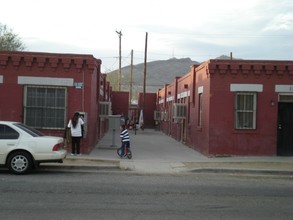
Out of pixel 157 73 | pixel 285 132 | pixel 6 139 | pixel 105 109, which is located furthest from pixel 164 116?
pixel 157 73

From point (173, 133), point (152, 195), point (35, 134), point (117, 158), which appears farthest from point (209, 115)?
point (173, 133)

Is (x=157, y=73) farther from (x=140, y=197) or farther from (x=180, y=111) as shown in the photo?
(x=140, y=197)

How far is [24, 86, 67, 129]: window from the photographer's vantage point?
A: 19.1 meters

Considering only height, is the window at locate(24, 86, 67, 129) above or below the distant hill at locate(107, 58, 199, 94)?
below

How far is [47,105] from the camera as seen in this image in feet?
62.5

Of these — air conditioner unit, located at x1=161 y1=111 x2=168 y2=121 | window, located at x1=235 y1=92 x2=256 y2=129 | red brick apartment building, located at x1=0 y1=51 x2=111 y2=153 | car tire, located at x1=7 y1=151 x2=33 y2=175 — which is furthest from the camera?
air conditioner unit, located at x1=161 y1=111 x2=168 y2=121

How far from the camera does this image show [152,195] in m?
10.4

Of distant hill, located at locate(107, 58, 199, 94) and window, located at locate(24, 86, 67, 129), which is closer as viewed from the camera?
window, located at locate(24, 86, 67, 129)

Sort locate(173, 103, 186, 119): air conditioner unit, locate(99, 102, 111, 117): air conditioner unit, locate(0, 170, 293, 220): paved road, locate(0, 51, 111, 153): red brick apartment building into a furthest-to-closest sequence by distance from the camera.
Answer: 1. locate(173, 103, 186, 119): air conditioner unit
2. locate(99, 102, 111, 117): air conditioner unit
3. locate(0, 51, 111, 153): red brick apartment building
4. locate(0, 170, 293, 220): paved road

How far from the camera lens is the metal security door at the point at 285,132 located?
65.0 ft

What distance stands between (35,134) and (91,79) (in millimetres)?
5727

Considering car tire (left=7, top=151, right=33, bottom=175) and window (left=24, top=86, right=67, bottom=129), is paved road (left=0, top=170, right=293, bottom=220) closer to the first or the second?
car tire (left=7, top=151, right=33, bottom=175)

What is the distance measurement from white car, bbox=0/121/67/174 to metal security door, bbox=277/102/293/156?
10.1 meters

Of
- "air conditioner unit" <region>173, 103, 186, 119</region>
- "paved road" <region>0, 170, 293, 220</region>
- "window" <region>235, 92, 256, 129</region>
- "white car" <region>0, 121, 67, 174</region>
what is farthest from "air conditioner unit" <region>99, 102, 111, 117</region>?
"white car" <region>0, 121, 67, 174</region>
